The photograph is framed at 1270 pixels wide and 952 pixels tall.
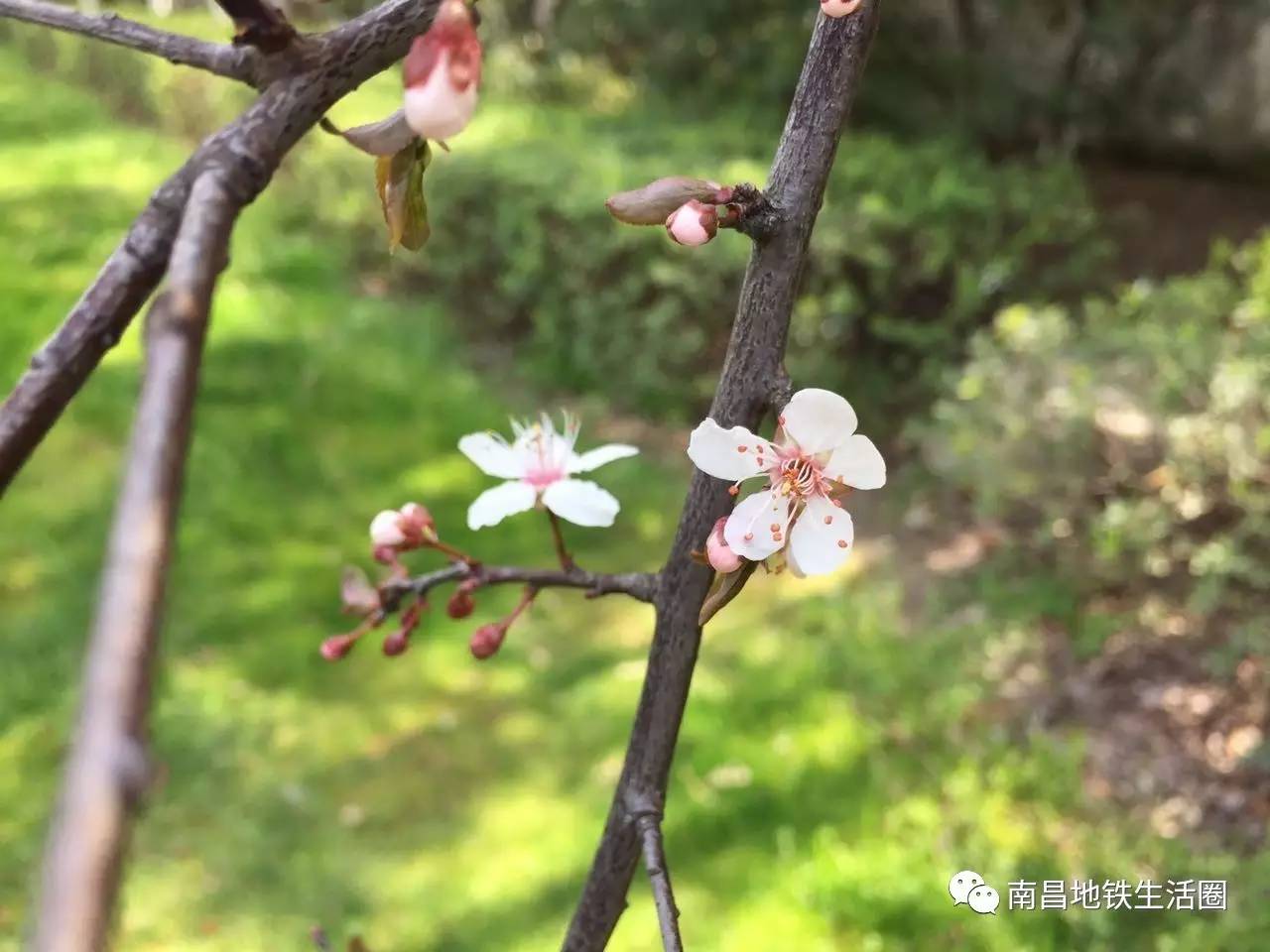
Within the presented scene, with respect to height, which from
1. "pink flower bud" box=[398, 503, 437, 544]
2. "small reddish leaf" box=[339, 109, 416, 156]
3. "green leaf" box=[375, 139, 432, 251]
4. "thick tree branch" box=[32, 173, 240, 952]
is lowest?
"thick tree branch" box=[32, 173, 240, 952]

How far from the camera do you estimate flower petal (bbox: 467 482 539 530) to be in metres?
0.68

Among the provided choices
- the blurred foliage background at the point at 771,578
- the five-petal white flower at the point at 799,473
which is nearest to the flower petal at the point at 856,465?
the five-petal white flower at the point at 799,473

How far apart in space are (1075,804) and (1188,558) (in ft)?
2.47

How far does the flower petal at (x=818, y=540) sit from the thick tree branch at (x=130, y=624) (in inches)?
12.2

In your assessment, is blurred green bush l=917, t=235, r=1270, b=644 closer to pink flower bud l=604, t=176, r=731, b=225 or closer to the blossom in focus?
pink flower bud l=604, t=176, r=731, b=225

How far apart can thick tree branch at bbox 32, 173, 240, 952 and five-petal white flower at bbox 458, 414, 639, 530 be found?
38 cm

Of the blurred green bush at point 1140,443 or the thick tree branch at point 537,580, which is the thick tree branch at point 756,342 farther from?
the blurred green bush at point 1140,443

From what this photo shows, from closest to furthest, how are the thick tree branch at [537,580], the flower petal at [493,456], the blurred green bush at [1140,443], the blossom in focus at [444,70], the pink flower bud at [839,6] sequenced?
the blossom in focus at [444,70] < the pink flower bud at [839,6] < the thick tree branch at [537,580] < the flower petal at [493,456] < the blurred green bush at [1140,443]

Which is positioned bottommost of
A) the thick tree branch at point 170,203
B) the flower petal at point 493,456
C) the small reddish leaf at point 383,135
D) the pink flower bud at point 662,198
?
the thick tree branch at point 170,203

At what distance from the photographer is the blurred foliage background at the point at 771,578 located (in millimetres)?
1902

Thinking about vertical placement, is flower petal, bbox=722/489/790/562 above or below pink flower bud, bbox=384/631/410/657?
below

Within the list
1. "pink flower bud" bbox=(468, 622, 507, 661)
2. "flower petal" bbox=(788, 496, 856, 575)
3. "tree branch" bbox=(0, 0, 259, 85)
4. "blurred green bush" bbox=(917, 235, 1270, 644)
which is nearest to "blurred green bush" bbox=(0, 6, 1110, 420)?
"blurred green bush" bbox=(917, 235, 1270, 644)

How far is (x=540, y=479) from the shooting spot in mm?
735

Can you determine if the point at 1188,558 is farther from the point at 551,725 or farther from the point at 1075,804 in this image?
the point at 551,725
